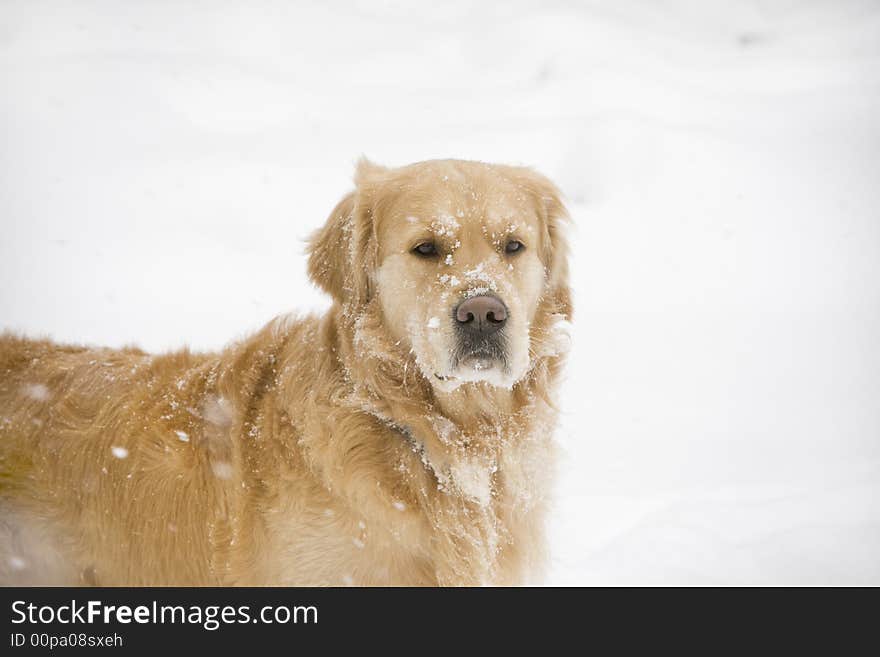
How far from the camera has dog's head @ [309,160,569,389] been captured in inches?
106

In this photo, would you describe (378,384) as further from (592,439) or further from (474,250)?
(592,439)

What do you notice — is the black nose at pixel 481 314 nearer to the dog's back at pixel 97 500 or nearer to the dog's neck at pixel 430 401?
the dog's neck at pixel 430 401

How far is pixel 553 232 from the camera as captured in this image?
3.32 m

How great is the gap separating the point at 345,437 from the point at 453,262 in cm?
79

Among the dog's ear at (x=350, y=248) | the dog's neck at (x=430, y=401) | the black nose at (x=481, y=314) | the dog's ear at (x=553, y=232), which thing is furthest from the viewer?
the dog's ear at (x=553, y=232)

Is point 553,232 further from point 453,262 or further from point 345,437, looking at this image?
point 345,437

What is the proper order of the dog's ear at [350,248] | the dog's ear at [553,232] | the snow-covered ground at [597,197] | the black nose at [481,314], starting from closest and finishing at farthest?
the black nose at [481,314] → the dog's ear at [350,248] → the dog's ear at [553,232] → the snow-covered ground at [597,197]

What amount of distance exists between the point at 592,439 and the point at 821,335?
2.89 meters

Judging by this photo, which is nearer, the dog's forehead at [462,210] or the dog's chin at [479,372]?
the dog's chin at [479,372]

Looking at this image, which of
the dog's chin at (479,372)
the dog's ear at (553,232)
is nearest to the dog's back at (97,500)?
the dog's chin at (479,372)

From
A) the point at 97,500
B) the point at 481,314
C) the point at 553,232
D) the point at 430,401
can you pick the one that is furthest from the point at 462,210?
the point at 97,500

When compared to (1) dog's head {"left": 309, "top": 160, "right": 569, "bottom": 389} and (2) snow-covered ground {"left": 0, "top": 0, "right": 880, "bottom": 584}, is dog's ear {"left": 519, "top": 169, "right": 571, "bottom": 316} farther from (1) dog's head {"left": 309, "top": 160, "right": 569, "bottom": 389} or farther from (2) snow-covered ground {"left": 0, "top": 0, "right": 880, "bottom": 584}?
(2) snow-covered ground {"left": 0, "top": 0, "right": 880, "bottom": 584}

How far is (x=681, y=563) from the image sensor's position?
3.93 metres

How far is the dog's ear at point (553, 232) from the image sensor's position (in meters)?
3.24
